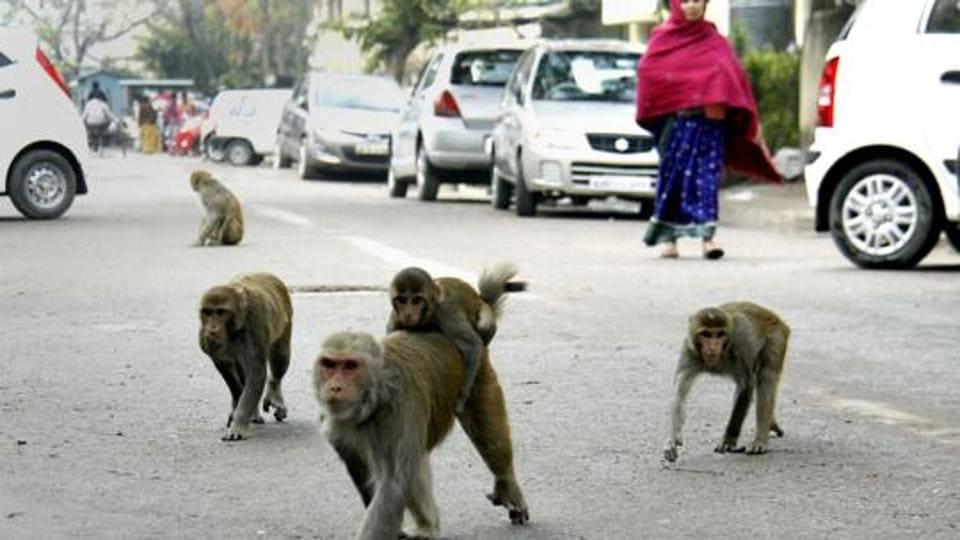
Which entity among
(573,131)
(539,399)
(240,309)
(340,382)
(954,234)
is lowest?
(954,234)

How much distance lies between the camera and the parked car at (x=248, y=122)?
50.7 m

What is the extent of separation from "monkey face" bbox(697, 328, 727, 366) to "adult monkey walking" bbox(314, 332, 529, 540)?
5.74 feet

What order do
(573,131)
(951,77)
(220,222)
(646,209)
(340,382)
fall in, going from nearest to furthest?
(340,382)
(951,77)
(220,222)
(573,131)
(646,209)

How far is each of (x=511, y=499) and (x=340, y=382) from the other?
117 centimetres

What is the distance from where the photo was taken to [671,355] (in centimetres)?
1088

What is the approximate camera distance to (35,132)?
23000mm

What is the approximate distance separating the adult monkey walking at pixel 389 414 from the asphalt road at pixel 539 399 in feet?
1.79

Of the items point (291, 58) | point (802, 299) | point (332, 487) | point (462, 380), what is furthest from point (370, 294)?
point (291, 58)

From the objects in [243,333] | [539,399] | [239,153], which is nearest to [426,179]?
[539,399]

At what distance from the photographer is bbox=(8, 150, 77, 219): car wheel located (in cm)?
2300

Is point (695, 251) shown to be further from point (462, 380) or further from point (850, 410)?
point (462, 380)

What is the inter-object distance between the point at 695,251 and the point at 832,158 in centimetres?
235

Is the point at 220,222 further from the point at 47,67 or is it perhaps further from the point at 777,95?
the point at 777,95

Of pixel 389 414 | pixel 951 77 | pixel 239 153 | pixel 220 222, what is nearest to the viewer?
pixel 389 414
